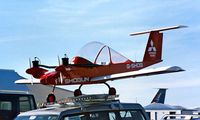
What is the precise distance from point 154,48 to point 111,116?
2229 cm

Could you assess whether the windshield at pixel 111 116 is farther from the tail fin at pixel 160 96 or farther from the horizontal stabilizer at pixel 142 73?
the tail fin at pixel 160 96

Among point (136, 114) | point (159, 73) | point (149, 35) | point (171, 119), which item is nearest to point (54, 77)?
point (159, 73)

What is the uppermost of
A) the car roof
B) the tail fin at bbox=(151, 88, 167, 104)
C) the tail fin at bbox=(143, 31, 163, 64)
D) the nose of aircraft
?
the tail fin at bbox=(143, 31, 163, 64)

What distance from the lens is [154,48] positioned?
29859 millimetres

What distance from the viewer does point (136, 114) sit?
26.3 feet

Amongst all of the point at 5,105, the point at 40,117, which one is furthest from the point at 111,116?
the point at 5,105

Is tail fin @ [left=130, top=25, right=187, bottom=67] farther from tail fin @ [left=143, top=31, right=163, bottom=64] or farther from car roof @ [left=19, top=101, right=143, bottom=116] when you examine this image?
car roof @ [left=19, top=101, right=143, bottom=116]

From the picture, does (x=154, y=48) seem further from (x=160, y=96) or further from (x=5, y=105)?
(x=160, y=96)

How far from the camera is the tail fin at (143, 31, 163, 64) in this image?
93.8ft

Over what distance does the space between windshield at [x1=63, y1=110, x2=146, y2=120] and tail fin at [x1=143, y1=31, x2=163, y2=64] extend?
20.0 metres

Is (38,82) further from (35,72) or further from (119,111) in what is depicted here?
(119,111)

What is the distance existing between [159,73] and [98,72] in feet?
10.7

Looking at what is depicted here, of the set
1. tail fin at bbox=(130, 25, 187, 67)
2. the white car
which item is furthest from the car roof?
tail fin at bbox=(130, 25, 187, 67)

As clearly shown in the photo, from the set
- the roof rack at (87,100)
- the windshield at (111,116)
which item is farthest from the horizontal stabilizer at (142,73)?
the roof rack at (87,100)
